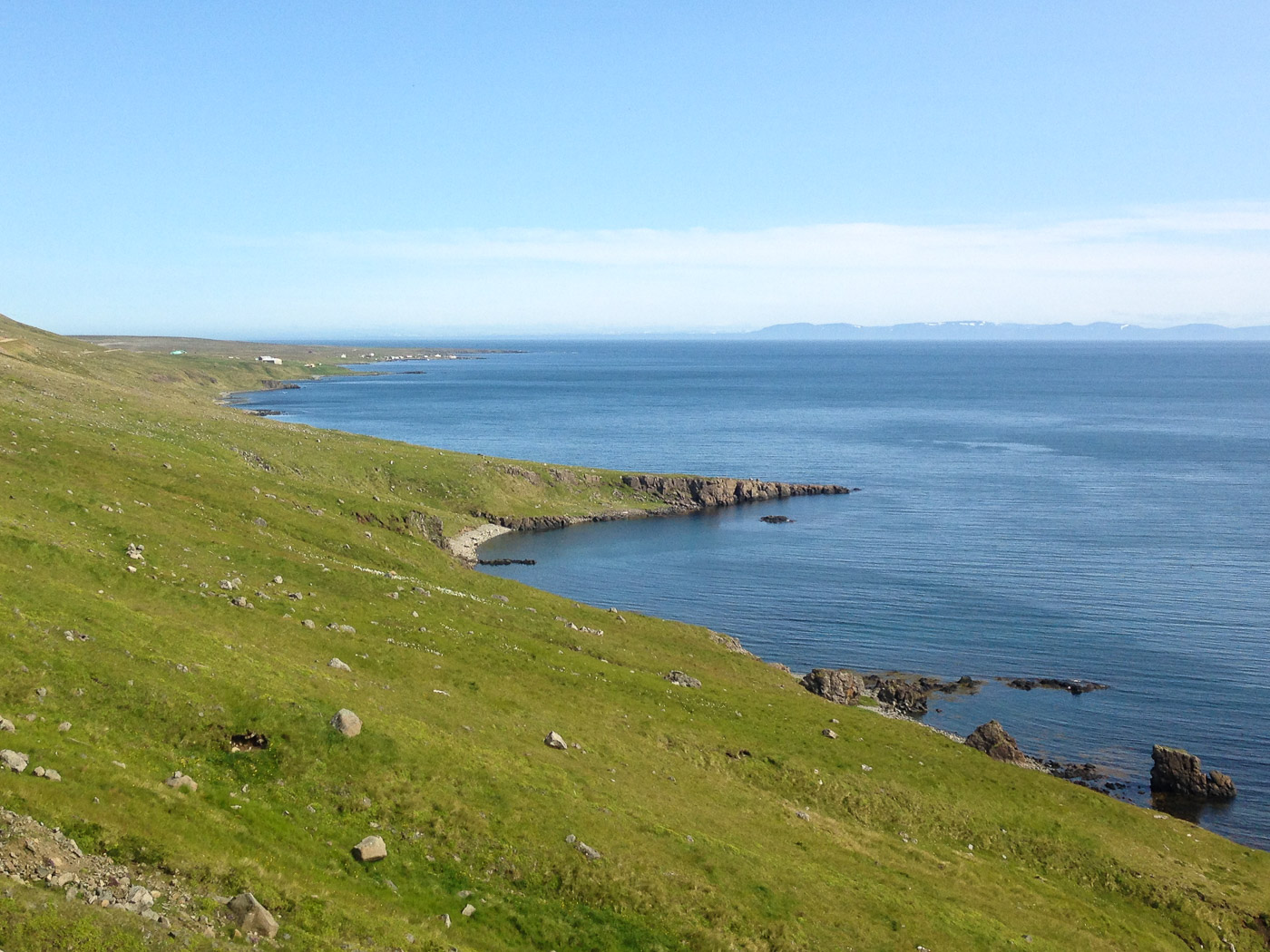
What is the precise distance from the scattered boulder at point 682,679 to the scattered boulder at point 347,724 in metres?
29.8

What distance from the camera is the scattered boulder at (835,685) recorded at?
7069 centimetres

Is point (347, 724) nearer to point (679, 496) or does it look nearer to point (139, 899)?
point (139, 899)

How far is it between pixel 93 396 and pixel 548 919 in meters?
117

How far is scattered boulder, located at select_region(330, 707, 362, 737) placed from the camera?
36.6m

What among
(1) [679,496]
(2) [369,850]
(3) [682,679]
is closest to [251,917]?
(2) [369,850]

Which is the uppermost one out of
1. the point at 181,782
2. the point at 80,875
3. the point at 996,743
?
the point at 80,875

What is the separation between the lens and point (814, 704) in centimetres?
6462

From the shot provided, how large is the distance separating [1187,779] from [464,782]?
49633mm

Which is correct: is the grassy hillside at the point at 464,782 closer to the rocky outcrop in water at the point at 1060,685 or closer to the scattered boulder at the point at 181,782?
the scattered boulder at the point at 181,782

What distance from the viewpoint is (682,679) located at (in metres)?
63.9

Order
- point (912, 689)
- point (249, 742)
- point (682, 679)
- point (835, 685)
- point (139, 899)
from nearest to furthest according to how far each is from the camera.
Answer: point (139, 899) < point (249, 742) < point (682, 679) < point (835, 685) < point (912, 689)

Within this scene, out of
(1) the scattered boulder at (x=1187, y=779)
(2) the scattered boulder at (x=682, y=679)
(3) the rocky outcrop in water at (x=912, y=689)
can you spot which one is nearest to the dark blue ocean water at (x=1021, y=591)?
(1) the scattered boulder at (x=1187, y=779)

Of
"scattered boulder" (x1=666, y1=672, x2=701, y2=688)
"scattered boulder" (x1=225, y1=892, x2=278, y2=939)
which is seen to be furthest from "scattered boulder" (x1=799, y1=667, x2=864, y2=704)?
"scattered boulder" (x1=225, y1=892, x2=278, y2=939)

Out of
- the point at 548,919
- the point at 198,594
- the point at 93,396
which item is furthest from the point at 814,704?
the point at 93,396
